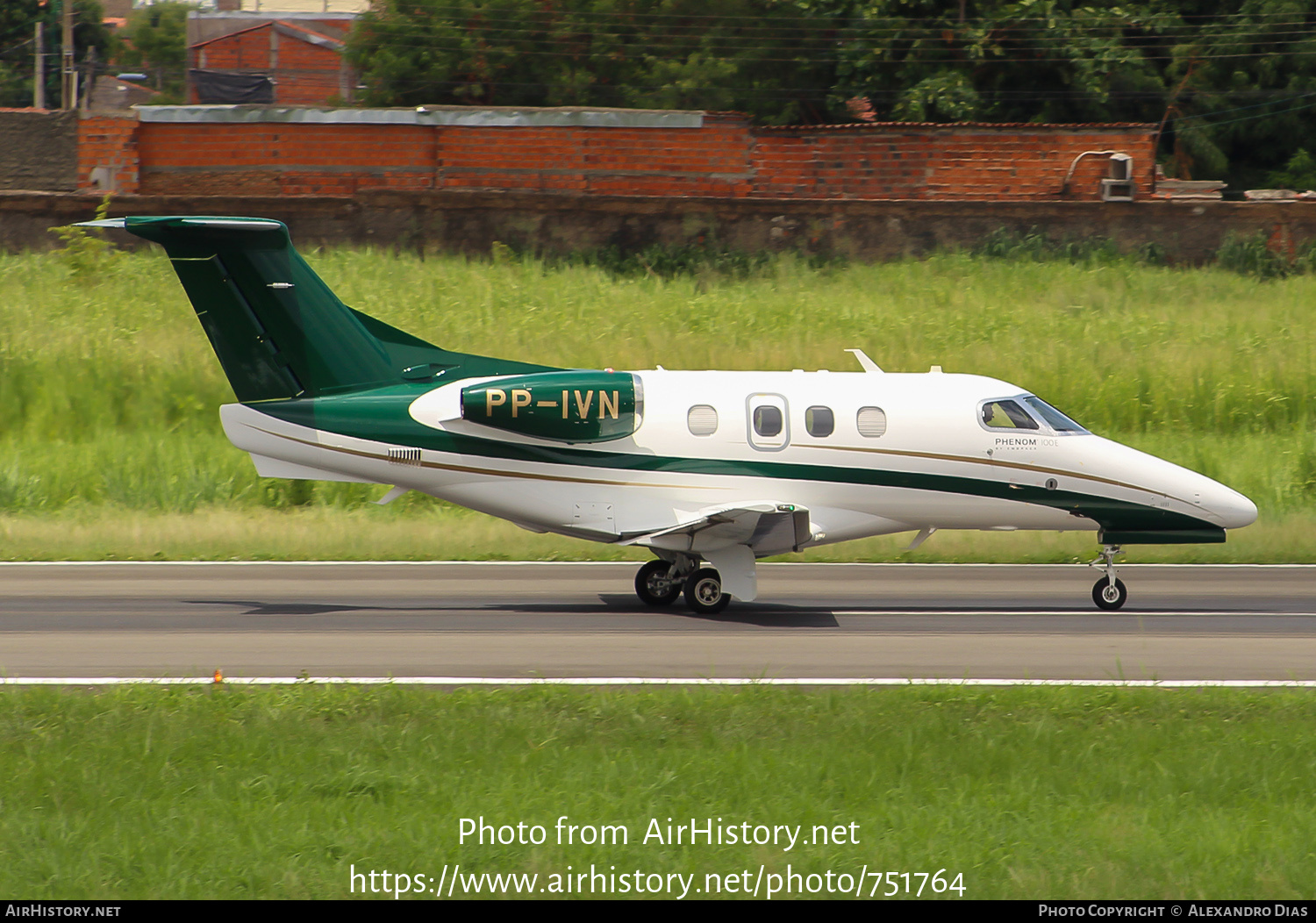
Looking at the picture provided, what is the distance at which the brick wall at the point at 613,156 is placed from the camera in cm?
3644

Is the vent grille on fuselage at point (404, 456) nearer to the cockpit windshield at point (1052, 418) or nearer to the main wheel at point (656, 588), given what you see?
the main wheel at point (656, 588)

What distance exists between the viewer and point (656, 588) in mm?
15016

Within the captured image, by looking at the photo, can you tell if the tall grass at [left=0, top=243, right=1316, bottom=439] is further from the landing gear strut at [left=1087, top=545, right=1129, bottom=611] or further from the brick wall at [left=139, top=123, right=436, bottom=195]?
the landing gear strut at [left=1087, top=545, right=1129, bottom=611]

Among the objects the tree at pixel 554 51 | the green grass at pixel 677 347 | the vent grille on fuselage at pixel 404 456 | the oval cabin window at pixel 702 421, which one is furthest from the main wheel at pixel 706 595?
the tree at pixel 554 51

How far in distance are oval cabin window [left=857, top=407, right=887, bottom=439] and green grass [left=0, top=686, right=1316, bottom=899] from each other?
4.34 meters

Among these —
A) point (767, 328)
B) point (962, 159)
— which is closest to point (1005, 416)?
point (767, 328)

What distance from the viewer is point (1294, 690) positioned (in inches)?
430

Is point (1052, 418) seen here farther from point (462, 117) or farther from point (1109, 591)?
point (462, 117)

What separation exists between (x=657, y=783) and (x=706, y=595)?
6454mm

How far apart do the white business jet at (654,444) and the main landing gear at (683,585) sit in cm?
3

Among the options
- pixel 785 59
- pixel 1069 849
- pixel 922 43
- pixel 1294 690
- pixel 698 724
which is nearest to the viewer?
pixel 1069 849

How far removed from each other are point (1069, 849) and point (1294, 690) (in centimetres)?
490

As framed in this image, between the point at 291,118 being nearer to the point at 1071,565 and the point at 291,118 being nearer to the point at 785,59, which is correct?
the point at 785,59
